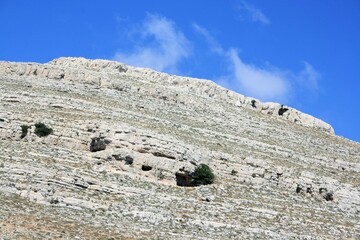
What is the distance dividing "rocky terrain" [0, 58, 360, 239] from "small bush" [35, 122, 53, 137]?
523mm

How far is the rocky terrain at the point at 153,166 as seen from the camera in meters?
40.0

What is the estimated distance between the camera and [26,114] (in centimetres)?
5891

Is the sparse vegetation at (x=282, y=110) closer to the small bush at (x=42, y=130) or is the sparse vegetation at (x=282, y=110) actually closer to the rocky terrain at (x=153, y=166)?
the rocky terrain at (x=153, y=166)

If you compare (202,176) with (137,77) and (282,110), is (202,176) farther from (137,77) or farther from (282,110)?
(282,110)

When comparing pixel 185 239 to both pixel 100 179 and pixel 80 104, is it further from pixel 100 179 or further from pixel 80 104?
pixel 80 104

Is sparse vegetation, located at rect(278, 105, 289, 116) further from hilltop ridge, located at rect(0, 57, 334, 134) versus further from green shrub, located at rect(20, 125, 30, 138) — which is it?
green shrub, located at rect(20, 125, 30, 138)

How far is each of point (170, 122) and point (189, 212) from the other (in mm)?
23367

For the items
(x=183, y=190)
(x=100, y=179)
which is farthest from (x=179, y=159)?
(x=100, y=179)

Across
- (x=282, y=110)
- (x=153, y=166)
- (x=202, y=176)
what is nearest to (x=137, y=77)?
(x=282, y=110)

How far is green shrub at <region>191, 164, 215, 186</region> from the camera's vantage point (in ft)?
168

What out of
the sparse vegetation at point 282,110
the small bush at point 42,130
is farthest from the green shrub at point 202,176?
the sparse vegetation at point 282,110

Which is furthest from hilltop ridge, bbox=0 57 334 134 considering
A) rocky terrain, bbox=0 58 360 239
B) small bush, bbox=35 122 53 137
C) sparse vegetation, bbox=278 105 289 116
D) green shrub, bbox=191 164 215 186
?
green shrub, bbox=191 164 215 186

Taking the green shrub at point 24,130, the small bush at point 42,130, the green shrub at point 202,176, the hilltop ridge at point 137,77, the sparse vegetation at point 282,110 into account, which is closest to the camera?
the green shrub at point 202,176

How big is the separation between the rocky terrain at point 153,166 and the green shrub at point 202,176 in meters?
0.66
